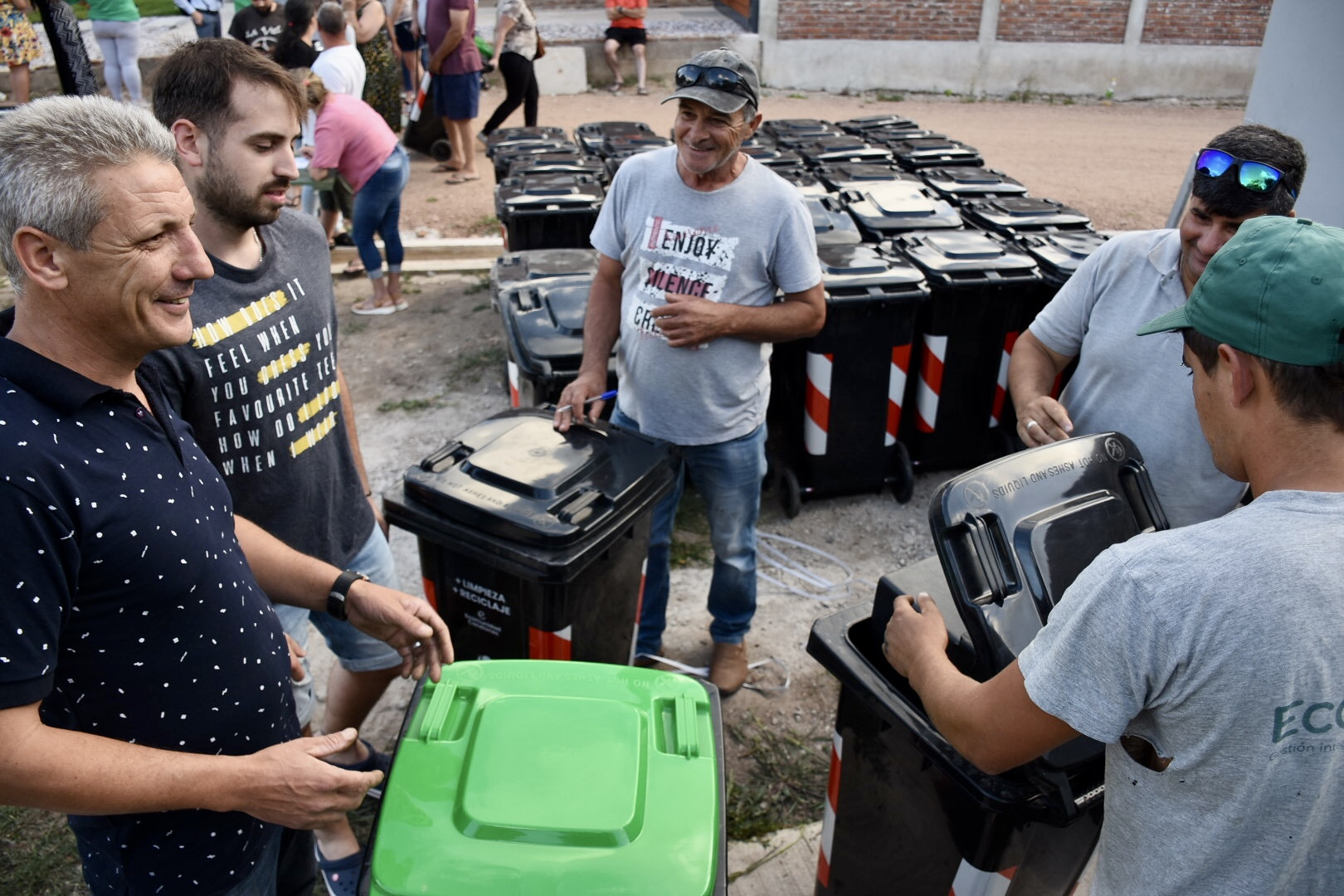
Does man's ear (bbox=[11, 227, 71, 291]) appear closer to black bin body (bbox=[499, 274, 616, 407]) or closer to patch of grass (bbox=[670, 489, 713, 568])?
black bin body (bbox=[499, 274, 616, 407])

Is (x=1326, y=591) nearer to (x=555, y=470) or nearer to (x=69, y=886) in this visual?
(x=555, y=470)

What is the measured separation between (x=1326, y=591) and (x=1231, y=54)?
1596 cm

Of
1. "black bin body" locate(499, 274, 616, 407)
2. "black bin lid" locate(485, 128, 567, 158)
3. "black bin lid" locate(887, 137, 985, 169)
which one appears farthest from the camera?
"black bin lid" locate(485, 128, 567, 158)

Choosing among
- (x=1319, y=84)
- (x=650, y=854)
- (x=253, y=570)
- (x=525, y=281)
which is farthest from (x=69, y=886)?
(x=1319, y=84)

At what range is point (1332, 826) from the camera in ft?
4.19

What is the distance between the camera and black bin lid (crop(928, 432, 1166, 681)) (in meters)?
1.79

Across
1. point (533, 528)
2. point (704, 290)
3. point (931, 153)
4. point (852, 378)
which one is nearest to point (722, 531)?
point (704, 290)

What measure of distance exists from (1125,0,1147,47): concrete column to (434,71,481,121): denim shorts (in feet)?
33.3

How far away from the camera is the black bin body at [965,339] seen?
4.35 meters

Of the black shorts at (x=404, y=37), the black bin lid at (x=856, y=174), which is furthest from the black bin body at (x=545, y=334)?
the black shorts at (x=404, y=37)

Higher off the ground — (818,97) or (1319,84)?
(1319,84)

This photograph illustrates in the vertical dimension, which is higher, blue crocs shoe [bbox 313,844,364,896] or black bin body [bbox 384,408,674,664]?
black bin body [bbox 384,408,674,664]

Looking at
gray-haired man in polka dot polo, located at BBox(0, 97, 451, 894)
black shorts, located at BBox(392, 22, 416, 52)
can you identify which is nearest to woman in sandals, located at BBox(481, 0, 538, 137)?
black shorts, located at BBox(392, 22, 416, 52)

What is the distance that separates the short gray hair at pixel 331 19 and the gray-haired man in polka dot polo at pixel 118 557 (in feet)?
18.4
